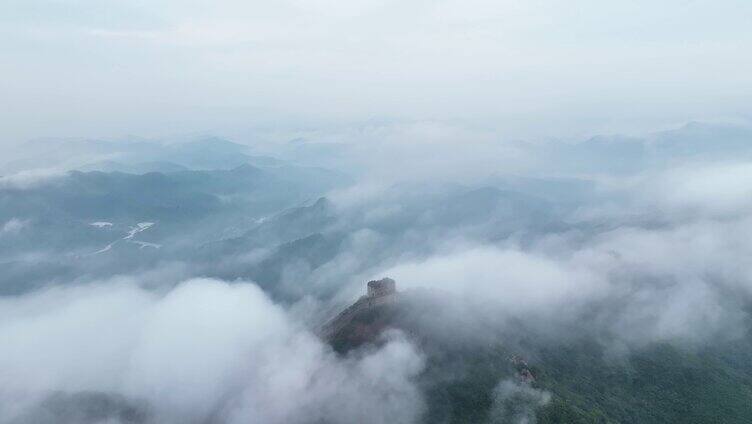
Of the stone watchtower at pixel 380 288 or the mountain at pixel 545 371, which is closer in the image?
the mountain at pixel 545 371

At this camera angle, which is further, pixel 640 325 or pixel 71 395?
pixel 640 325

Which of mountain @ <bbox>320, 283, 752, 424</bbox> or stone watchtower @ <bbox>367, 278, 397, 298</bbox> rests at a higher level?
stone watchtower @ <bbox>367, 278, 397, 298</bbox>

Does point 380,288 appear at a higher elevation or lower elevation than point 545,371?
higher

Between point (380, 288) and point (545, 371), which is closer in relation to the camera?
point (545, 371)

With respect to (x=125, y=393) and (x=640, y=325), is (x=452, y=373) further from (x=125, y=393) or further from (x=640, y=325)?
(x=125, y=393)

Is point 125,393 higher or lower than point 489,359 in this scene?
lower

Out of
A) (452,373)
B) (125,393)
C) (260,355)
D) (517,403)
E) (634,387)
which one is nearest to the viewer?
(517,403)

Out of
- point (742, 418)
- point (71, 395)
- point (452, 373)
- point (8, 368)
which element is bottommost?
point (8, 368)

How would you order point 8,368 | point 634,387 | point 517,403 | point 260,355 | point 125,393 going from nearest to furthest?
point 517,403 → point 634,387 → point 125,393 → point 260,355 → point 8,368

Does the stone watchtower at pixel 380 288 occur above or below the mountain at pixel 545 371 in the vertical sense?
above

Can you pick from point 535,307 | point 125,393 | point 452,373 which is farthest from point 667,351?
point 125,393

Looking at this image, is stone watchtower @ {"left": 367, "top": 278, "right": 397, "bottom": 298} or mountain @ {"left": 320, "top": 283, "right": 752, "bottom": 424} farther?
stone watchtower @ {"left": 367, "top": 278, "right": 397, "bottom": 298}
